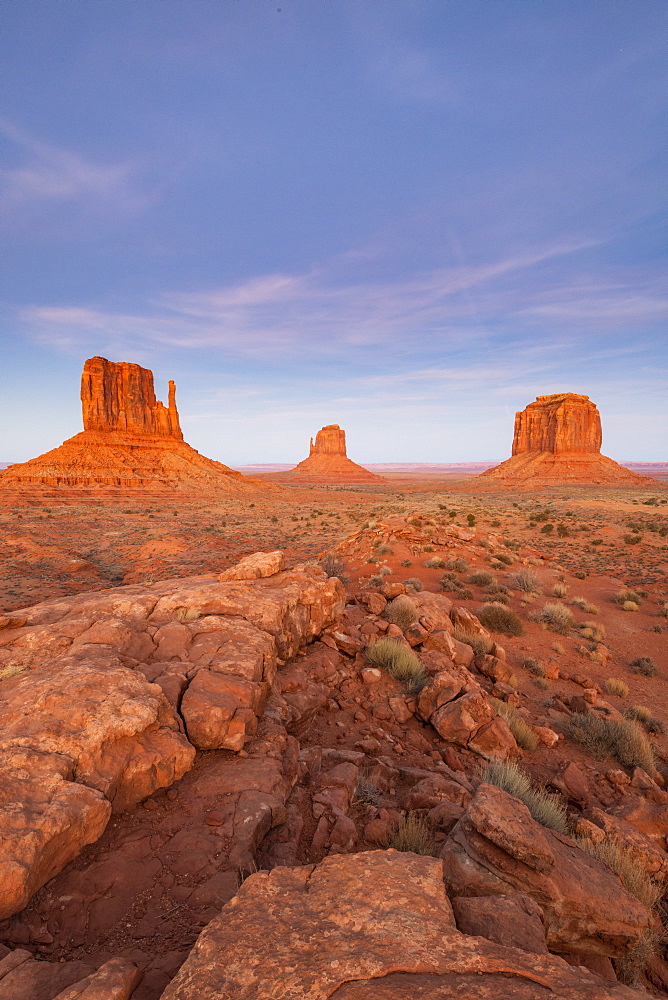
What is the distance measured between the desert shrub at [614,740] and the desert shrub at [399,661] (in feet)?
8.83

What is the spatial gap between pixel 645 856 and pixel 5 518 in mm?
A: 44821

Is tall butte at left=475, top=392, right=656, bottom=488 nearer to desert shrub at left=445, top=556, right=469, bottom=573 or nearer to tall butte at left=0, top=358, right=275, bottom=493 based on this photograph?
tall butte at left=0, top=358, right=275, bottom=493

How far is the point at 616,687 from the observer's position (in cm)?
913

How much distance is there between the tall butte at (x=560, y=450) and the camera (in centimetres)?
9706

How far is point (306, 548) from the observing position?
24.7 m

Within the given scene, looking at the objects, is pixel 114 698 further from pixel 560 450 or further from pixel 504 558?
pixel 560 450

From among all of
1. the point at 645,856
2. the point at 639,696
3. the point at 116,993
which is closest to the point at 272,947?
the point at 116,993

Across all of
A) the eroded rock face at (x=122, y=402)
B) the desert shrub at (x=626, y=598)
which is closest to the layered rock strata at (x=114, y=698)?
the desert shrub at (x=626, y=598)

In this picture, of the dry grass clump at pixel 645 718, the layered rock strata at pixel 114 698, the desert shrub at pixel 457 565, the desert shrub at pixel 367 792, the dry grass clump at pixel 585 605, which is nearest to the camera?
the layered rock strata at pixel 114 698

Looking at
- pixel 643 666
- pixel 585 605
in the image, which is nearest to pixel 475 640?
pixel 643 666

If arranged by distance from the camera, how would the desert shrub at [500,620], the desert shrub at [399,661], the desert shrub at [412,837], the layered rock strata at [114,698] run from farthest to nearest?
the desert shrub at [500,620] < the desert shrub at [399,661] < the desert shrub at [412,837] < the layered rock strata at [114,698]

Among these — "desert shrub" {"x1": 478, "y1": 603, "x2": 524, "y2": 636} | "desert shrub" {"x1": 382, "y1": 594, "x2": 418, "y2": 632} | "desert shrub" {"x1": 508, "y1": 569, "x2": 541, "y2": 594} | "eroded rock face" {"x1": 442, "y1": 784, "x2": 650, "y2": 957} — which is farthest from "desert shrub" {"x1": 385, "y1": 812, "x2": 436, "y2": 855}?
"desert shrub" {"x1": 508, "y1": 569, "x2": 541, "y2": 594}

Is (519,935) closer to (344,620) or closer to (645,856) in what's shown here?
(645,856)

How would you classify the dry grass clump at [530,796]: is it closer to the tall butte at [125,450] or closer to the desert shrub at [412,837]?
the desert shrub at [412,837]
